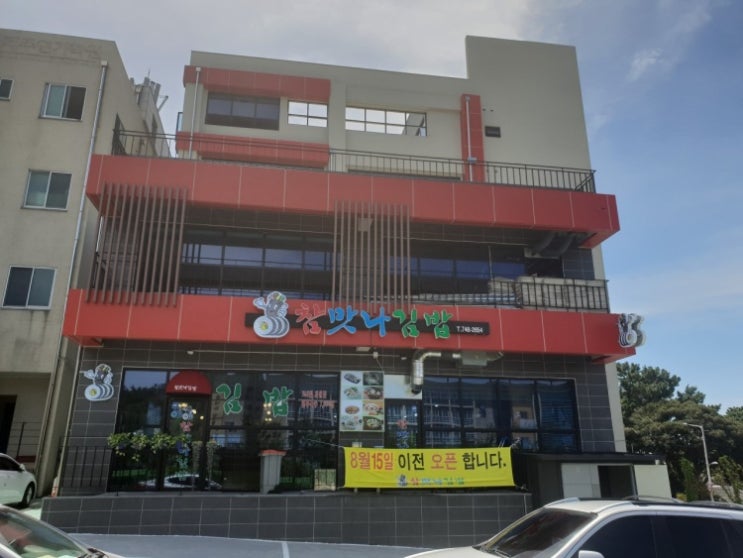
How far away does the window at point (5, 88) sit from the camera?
689 inches

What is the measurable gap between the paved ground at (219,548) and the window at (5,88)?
46.4 ft

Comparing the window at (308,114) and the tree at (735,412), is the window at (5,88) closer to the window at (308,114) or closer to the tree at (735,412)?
the window at (308,114)

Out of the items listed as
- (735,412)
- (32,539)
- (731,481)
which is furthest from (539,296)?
(735,412)

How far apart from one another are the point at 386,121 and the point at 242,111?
5.58m

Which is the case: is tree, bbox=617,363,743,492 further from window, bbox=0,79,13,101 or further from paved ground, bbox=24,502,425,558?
window, bbox=0,79,13,101

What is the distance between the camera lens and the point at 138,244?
561 inches

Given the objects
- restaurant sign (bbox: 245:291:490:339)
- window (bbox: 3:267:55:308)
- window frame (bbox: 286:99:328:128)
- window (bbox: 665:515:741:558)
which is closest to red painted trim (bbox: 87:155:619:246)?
restaurant sign (bbox: 245:291:490:339)

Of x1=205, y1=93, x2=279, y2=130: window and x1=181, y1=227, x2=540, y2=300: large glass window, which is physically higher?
x1=205, y1=93, x2=279, y2=130: window

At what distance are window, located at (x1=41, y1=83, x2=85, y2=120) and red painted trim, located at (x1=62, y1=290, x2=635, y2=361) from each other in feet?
25.1

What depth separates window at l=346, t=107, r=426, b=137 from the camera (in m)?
21.3

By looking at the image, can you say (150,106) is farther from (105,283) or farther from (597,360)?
(597,360)

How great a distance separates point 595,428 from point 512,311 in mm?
4277

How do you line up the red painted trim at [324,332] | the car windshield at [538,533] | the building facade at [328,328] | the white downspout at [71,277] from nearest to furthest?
the car windshield at [538,533], the red painted trim at [324,332], the building facade at [328,328], the white downspout at [71,277]

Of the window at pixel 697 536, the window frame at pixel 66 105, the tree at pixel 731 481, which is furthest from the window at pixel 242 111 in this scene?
the tree at pixel 731 481
